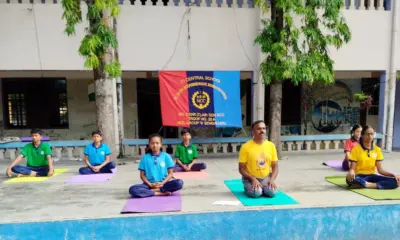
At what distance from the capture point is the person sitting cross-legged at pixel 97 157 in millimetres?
6316

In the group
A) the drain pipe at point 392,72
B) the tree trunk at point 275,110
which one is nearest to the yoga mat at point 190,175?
the tree trunk at point 275,110

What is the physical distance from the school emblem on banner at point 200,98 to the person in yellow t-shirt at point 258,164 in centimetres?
359

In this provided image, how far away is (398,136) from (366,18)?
15.2 feet

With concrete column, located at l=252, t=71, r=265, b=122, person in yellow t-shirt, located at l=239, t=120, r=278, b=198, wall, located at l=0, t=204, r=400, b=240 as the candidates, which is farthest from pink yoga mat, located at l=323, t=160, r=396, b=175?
person in yellow t-shirt, located at l=239, t=120, r=278, b=198

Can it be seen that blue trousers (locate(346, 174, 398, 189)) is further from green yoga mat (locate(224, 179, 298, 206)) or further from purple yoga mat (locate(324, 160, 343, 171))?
purple yoga mat (locate(324, 160, 343, 171))

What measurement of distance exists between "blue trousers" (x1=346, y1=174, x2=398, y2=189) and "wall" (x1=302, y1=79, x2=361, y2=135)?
613 cm

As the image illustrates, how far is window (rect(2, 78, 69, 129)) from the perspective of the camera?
10031 millimetres

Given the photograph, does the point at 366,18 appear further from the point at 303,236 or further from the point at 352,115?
the point at 303,236

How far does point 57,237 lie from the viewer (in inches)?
151

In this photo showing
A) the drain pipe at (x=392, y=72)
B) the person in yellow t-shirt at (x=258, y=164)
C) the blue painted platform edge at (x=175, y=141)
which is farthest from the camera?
the drain pipe at (x=392, y=72)

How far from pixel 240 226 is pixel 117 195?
6.93 ft

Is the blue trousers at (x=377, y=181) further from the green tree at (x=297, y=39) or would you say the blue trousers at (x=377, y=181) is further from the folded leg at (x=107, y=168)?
the folded leg at (x=107, y=168)

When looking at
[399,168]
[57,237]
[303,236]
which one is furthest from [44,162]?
[399,168]

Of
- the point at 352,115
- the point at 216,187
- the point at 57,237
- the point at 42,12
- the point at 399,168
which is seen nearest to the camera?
the point at 57,237
